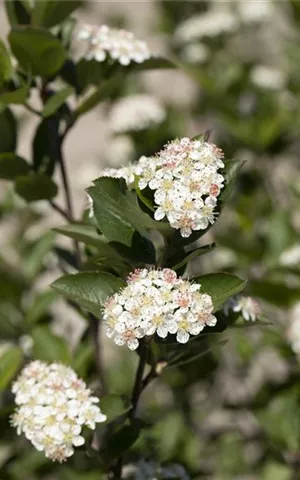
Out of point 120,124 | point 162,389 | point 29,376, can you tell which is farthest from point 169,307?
point 162,389

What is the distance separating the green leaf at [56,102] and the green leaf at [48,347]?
0.42 metres

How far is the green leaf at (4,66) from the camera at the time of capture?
1233 mm

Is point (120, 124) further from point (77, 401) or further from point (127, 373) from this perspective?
point (77, 401)

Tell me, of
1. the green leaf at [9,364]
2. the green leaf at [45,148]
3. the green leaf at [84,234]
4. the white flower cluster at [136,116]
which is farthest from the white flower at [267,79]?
the green leaf at [84,234]

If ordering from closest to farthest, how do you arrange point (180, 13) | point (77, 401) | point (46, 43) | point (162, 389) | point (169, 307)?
point (169, 307), point (77, 401), point (46, 43), point (162, 389), point (180, 13)

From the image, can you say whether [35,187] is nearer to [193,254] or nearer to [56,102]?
[56,102]

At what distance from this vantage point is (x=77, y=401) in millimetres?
1062

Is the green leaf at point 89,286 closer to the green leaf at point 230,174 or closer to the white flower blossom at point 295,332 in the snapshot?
the green leaf at point 230,174

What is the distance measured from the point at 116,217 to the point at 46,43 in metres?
0.31

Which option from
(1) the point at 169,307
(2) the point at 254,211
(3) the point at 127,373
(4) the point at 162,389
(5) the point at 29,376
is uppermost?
(1) the point at 169,307

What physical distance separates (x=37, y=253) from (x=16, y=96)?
1.31ft

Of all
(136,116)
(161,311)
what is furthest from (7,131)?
(136,116)

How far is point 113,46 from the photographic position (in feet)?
4.42

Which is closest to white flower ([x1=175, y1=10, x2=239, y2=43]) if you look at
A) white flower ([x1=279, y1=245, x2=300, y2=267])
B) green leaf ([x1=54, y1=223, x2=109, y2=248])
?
white flower ([x1=279, y1=245, x2=300, y2=267])
